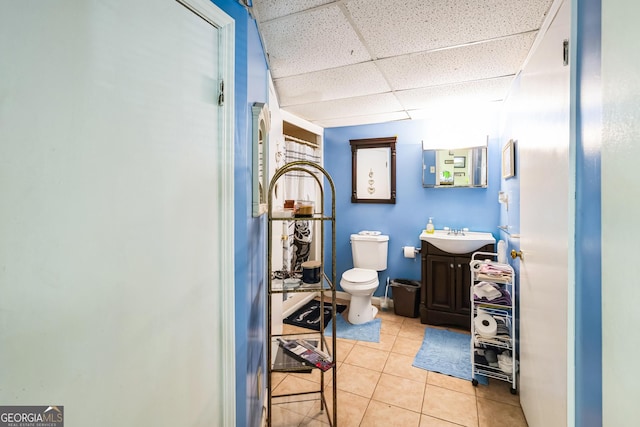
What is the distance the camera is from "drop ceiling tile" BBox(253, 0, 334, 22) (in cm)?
125

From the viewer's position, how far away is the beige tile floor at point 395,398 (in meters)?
1.58

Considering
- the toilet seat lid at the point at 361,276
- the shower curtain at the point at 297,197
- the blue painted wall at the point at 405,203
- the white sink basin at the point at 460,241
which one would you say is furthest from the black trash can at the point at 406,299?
the shower curtain at the point at 297,197

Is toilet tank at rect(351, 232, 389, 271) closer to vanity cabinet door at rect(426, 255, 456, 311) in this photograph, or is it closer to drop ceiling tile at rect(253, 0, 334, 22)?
vanity cabinet door at rect(426, 255, 456, 311)

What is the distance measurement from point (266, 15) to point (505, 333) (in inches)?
99.2

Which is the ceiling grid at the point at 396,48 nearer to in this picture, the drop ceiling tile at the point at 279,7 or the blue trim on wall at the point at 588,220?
the drop ceiling tile at the point at 279,7

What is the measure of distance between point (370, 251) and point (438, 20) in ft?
7.33

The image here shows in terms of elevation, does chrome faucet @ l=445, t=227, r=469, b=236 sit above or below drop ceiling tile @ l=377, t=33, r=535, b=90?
below

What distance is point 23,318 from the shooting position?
0.45 metres

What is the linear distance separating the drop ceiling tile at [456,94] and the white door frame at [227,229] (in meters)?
1.77

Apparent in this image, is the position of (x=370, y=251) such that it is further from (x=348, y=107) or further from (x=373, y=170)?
(x=348, y=107)

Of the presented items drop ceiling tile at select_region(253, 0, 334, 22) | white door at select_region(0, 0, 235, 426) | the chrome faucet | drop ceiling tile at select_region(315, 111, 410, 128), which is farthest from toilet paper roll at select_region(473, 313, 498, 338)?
drop ceiling tile at select_region(253, 0, 334, 22)

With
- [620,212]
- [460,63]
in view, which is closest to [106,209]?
[620,212]

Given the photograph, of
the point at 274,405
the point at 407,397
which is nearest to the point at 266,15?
the point at 274,405

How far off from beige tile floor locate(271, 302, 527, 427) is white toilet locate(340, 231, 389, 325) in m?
0.56
